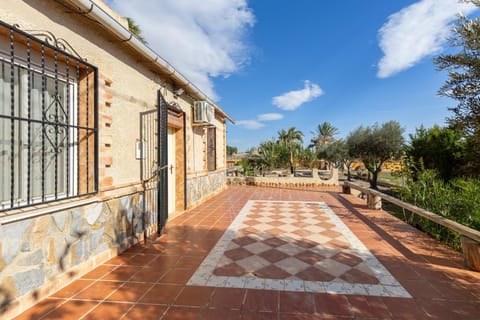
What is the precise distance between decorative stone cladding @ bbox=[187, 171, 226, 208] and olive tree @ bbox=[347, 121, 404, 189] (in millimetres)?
12744

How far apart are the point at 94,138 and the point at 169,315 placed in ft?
8.26

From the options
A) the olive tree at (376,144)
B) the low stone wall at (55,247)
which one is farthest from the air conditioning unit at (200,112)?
the olive tree at (376,144)

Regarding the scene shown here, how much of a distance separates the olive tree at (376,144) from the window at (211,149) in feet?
43.5

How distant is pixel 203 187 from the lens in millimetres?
7922

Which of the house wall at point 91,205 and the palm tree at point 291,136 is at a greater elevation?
the palm tree at point 291,136

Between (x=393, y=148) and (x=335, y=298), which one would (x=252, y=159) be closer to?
(x=393, y=148)

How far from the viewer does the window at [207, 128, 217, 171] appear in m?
9.01

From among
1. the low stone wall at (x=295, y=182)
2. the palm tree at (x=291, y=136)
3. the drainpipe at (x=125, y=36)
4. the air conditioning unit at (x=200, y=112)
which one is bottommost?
the low stone wall at (x=295, y=182)

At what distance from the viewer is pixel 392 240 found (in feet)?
13.8

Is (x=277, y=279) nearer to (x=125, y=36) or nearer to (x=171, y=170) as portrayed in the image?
(x=125, y=36)

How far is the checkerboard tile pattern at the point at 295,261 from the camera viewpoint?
105 inches

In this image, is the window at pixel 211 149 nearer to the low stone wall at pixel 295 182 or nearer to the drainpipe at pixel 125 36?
the drainpipe at pixel 125 36

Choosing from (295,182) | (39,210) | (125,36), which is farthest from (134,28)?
(295,182)

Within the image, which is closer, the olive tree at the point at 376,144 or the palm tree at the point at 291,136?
the olive tree at the point at 376,144
